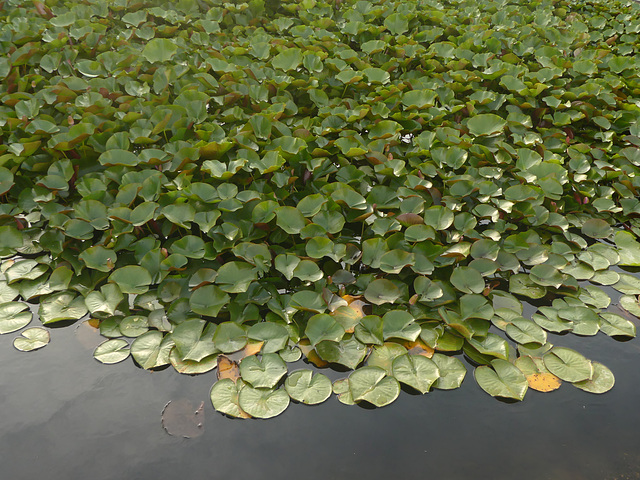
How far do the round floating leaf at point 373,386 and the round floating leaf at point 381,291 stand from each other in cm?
33

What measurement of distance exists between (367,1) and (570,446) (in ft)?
11.8

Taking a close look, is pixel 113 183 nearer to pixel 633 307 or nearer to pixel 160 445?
pixel 160 445

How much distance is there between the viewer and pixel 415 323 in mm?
1811

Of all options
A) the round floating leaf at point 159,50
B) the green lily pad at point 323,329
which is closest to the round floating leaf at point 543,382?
the green lily pad at point 323,329

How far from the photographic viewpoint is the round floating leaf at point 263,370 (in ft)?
5.24

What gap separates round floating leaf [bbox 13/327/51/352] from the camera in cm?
176

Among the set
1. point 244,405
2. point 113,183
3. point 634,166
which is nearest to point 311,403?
point 244,405

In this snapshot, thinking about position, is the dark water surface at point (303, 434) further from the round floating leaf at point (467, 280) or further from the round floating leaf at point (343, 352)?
the round floating leaf at point (467, 280)

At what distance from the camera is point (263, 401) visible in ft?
5.13

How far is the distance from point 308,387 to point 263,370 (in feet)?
0.54

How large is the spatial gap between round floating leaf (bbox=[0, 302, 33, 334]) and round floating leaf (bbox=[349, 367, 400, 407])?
1275mm

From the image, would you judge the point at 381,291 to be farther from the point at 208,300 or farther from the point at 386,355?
the point at 208,300

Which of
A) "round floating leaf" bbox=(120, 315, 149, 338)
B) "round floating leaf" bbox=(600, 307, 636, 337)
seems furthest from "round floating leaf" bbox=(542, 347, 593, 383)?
"round floating leaf" bbox=(120, 315, 149, 338)

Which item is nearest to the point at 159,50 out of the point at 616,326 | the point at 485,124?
the point at 485,124
